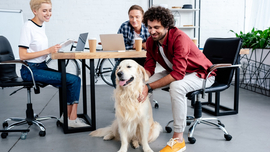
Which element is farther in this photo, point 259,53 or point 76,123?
point 259,53

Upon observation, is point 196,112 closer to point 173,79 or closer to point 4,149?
point 173,79

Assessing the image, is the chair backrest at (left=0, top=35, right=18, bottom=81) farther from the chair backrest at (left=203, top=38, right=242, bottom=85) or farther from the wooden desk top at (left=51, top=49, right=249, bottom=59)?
the chair backrest at (left=203, top=38, right=242, bottom=85)

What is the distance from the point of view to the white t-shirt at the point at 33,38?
85.4 inches

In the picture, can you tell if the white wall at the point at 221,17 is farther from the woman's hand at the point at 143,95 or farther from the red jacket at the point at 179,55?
the woman's hand at the point at 143,95

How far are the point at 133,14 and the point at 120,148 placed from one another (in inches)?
63.3

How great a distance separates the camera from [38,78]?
86.2 inches

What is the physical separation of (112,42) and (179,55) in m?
0.86

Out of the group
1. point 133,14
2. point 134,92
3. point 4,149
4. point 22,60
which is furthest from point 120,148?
point 133,14

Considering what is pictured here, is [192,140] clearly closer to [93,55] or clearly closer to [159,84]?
[159,84]

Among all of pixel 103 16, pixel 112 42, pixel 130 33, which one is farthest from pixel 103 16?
pixel 112 42

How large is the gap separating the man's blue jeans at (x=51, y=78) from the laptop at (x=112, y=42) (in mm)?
457

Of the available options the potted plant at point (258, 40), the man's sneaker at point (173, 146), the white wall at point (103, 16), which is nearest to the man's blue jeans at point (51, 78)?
the man's sneaker at point (173, 146)

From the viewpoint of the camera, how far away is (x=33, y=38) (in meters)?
2.23

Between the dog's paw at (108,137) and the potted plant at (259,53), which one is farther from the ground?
the potted plant at (259,53)
